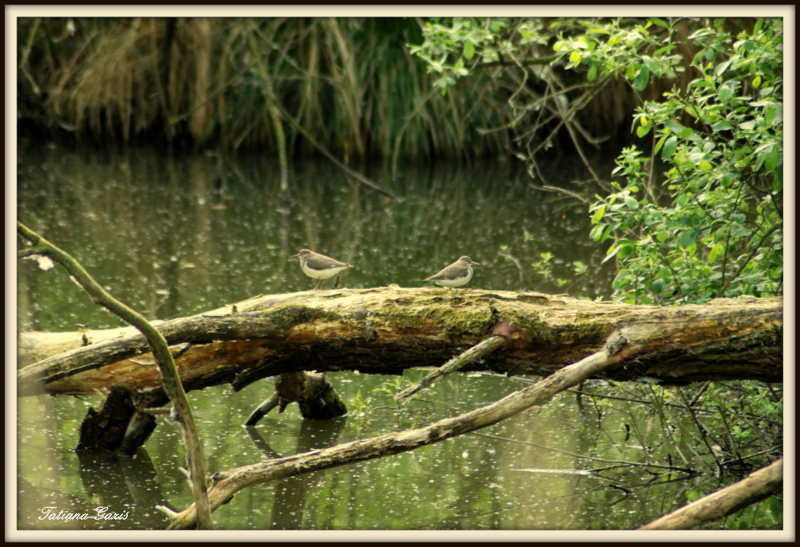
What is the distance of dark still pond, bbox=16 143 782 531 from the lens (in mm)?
3516

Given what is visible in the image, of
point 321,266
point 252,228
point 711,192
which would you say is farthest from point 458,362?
point 252,228

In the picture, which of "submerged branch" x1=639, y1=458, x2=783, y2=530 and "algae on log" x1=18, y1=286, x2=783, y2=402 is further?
"algae on log" x1=18, y1=286, x2=783, y2=402

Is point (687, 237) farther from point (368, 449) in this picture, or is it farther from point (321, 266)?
point (321, 266)

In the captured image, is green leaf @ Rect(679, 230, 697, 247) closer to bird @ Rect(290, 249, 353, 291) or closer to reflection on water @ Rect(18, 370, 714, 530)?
reflection on water @ Rect(18, 370, 714, 530)

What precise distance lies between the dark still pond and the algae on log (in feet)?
1.25

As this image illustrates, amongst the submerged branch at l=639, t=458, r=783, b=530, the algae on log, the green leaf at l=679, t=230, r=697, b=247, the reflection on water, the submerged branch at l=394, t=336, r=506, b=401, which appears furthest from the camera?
the green leaf at l=679, t=230, r=697, b=247

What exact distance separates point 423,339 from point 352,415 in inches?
48.0

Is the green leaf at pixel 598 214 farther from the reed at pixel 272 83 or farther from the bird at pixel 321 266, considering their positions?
the reed at pixel 272 83

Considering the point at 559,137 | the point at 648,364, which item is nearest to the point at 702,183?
the point at 648,364

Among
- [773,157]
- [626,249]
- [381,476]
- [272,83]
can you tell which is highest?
[773,157]

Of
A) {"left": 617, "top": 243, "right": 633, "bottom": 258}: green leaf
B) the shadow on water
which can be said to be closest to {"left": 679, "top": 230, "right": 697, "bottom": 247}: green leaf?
{"left": 617, "top": 243, "right": 633, "bottom": 258}: green leaf

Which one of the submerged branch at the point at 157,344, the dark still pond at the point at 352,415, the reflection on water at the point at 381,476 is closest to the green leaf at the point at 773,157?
the dark still pond at the point at 352,415

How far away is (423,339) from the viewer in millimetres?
3607

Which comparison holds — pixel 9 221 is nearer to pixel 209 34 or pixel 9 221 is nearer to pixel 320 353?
pixel 320 353
